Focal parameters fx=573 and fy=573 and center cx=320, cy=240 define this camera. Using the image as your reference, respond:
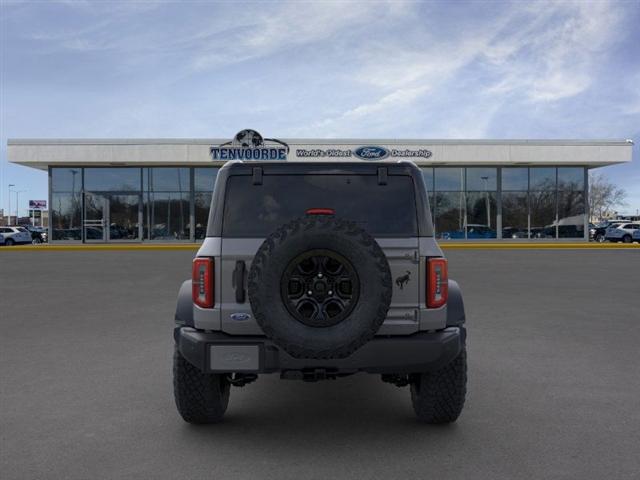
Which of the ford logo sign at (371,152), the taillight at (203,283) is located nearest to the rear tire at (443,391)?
the taillight at (203,283)

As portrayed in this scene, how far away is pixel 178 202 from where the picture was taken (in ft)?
123

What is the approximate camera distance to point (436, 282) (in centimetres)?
398

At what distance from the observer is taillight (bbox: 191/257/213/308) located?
3953 millimetres

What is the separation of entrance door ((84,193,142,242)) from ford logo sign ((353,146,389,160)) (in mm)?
14559

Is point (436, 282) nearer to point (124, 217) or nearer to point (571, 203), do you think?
point (124, 217)

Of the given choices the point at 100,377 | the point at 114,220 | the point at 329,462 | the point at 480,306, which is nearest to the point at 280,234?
the point at 329,462

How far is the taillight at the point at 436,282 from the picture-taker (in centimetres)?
397

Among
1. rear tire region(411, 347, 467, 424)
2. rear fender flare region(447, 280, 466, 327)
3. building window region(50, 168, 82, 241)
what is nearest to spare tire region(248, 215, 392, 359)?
rear fender flare region(447, 280, 466, 327)

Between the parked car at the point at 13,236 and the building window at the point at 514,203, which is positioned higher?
the building window at the point at 514,203

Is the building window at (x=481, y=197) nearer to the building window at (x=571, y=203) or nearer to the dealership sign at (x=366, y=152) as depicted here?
the dealership sign at (x=366, y=152)

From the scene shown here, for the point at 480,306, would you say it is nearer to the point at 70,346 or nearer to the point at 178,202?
the point at 70,346

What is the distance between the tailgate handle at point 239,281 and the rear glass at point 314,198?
1.10 ft

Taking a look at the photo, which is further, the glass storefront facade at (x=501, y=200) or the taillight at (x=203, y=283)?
the glass storefront facade at (x=501, y=200)

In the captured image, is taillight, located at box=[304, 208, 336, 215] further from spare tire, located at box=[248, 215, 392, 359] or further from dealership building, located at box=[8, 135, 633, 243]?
dealership building, located at box=[8, 135, 633, 243]
